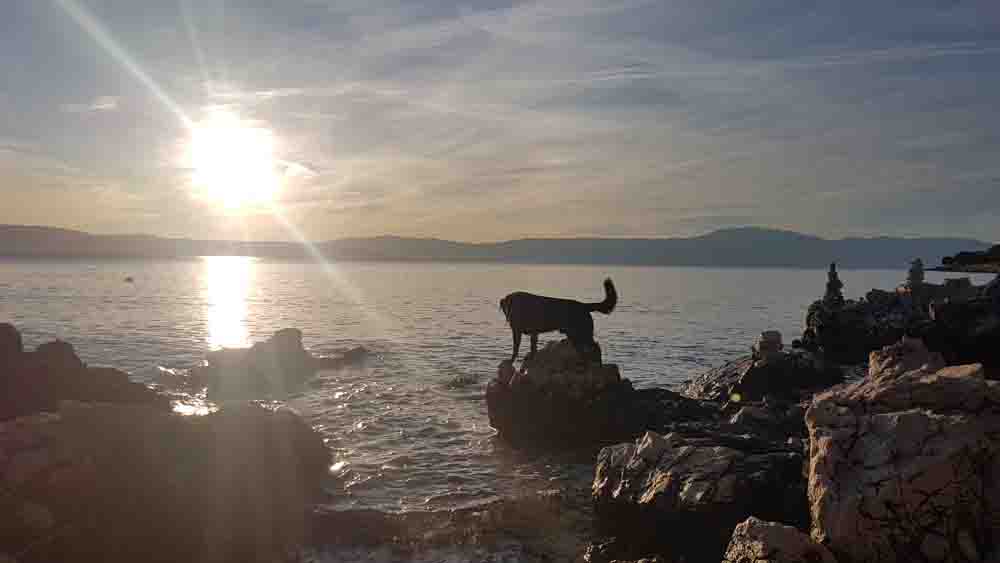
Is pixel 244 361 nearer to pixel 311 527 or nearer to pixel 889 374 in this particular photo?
pixel 311 527

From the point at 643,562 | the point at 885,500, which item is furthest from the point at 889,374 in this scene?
the point at 643,562

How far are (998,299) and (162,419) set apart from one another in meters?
21.7

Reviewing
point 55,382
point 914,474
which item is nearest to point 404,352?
point 55,382

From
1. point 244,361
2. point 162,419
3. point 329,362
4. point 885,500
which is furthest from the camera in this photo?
point 329,362

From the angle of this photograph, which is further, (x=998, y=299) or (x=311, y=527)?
(x=998, y=299)

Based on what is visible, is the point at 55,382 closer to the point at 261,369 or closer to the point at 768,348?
the point at 261,369

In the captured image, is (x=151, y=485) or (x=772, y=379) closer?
(x=151, y=485)

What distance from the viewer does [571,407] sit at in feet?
52.6

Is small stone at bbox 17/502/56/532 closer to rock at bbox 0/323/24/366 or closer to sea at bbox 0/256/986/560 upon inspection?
sea at bbox 0/256/986/560

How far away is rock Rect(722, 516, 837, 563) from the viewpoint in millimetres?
6504

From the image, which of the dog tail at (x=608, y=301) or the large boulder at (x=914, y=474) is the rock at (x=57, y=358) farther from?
the large boulder at (x=914, y=474)

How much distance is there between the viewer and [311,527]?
36.8 feet

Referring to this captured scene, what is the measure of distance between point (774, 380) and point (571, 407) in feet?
28.5

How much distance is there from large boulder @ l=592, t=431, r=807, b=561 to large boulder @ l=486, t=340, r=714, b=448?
195 inches
